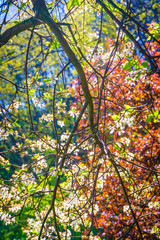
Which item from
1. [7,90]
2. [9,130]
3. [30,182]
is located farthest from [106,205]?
[7,90]

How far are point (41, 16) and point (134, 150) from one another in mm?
3059

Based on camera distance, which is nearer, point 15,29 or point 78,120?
point 15,29

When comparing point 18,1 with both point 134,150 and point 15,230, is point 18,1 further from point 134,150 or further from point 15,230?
point 15,230

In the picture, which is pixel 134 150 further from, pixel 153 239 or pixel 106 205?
pixel 153 239

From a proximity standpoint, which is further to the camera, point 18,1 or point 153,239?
point 153,239

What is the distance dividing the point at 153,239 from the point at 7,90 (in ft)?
22.2

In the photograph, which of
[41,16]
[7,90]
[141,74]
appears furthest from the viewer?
[7,90]

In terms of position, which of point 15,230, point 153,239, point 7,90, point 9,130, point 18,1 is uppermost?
point 7,90

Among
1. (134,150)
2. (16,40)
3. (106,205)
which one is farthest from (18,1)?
(16,40)

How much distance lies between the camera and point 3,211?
7.00 feet

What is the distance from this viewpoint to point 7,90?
7430mm

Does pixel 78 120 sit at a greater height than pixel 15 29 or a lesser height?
A: lesser

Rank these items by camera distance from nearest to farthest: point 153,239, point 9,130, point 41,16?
1. point 41,16
2. point 9,130
3. point 153,239

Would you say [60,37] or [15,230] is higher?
[60,37]
